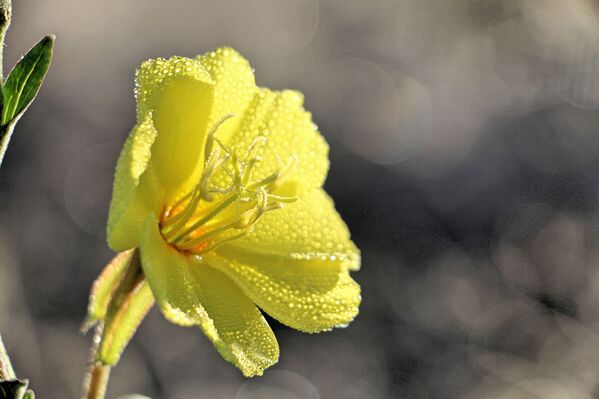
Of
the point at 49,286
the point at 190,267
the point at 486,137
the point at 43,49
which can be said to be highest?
the point at 43,49

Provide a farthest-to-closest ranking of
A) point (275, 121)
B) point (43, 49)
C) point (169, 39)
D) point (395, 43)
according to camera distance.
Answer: point (395, 43)
point (169, 39)
point (275, 121)
point (43, 49)

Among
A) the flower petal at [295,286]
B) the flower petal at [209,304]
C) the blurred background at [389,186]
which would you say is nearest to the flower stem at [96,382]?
the flower petal at [209,304]

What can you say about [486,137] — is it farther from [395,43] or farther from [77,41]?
[77,41]

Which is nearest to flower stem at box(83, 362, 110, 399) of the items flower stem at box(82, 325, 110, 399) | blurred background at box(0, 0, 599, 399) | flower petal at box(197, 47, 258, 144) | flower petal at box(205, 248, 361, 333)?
flower stem at box(82, 325, 110, 399)

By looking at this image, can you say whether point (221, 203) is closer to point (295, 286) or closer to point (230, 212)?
point (230, 212)

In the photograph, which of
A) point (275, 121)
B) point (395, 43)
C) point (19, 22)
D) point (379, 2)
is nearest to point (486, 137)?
point (395, 43)

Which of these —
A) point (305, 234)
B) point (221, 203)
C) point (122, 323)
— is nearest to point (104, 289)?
point (122, 323)

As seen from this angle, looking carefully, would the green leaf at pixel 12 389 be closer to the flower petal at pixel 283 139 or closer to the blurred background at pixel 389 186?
the flower petal at pixel 283 139
